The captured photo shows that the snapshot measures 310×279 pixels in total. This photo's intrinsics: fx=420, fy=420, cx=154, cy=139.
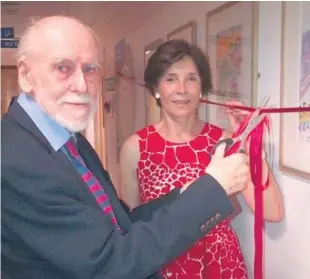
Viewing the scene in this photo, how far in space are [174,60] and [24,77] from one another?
57 centimetres

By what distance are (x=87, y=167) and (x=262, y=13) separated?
78 centimetres

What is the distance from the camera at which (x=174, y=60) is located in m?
1.30

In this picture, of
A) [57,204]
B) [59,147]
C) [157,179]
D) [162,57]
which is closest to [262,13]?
[162,57]

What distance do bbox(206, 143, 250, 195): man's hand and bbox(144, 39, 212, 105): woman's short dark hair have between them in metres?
0.59

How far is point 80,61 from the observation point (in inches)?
31.2

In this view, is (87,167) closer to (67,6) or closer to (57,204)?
(57,204)

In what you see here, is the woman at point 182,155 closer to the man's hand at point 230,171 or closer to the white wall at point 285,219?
the white wall at point 285,219

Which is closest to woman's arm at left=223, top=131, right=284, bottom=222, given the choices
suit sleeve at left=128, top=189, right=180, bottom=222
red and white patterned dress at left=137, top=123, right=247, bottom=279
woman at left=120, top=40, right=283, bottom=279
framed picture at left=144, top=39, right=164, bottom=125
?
woman at left=120, top=40, right=283, bottom=279

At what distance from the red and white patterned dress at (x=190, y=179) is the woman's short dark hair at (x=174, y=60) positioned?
18 centimetres

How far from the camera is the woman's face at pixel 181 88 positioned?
1.28m

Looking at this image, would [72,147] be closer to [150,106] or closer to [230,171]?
[230,171]

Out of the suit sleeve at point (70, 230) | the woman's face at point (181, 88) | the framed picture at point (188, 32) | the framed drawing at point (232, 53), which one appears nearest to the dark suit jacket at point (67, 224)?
the suit sleeve at point (70, 230)

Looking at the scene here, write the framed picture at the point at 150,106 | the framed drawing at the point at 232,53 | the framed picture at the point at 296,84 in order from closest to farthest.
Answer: the framed picture at the point at 296,84
the framed drawing at the point at 232,53
the framed picture at the point at 150,106

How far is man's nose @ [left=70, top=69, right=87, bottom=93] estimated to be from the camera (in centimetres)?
79
